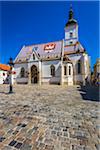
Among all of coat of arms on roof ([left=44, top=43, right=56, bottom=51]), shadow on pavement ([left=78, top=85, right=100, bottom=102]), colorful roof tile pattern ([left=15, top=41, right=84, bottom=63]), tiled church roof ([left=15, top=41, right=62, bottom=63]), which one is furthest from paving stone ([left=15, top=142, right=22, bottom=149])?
coat of arms on roof ([left=44, top=43, right=56, bottom=51])

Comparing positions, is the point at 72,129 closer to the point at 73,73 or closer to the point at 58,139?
the point at 58,139

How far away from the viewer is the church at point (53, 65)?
1067 inches

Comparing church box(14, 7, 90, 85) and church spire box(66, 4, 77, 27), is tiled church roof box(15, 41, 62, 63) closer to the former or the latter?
church box(14, 7, 90, 85)

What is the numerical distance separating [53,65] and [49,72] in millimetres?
1949

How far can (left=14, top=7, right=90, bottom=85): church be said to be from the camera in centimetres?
2711

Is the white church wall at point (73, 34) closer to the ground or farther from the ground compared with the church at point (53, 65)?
farther from the ground

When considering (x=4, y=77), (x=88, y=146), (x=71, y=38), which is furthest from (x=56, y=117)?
(x=71, y=38)

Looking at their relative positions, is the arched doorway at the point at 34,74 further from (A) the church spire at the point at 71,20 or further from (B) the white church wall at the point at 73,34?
(A) the church spire at the point at 71,20

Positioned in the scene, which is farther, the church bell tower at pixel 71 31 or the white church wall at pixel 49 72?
the church bell tower at pixel 71 31

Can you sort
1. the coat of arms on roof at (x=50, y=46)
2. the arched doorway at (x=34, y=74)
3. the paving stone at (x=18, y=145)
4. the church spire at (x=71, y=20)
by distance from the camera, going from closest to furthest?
1. the paving stone at (x=18, y=145)
2. the arched doorway at (x=34, y=74)
3. the coat of arms on roof at (x=50, y=46)
4. the church spire at (x=71, y=20)

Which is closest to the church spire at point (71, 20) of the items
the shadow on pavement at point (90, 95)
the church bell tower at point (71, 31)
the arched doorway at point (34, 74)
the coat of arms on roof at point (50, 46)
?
the church bell tower at point (71, 31)

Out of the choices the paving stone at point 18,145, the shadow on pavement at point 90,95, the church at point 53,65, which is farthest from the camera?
the church at point 53,65

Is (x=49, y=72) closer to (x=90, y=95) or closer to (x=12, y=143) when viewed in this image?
(x=90, y=95)

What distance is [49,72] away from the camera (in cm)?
2814
